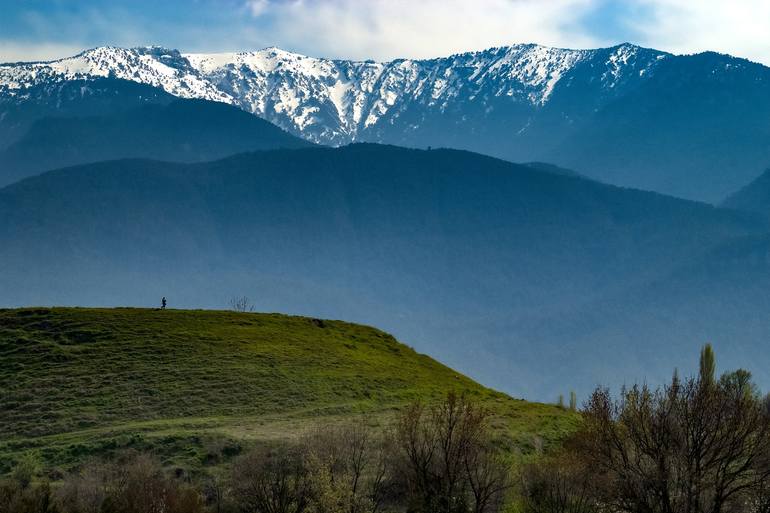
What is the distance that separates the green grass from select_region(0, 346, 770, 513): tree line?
7641 millimetres

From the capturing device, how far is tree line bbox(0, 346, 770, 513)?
57.8 meters

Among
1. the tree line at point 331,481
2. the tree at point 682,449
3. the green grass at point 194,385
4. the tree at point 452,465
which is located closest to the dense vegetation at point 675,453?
the tree at point 682,449

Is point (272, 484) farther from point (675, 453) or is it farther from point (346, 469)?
point (675, 453)

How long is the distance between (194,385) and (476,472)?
50855mm

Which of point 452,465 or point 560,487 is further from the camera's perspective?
point 452,465

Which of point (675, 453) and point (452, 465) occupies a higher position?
point (675, 453)

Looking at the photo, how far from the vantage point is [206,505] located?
2862 inches

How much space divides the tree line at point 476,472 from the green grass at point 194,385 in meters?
7.64

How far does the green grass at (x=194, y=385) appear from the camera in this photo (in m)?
87.8

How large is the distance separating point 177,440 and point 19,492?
19976 millimetres

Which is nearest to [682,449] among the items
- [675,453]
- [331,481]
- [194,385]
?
[675,453]

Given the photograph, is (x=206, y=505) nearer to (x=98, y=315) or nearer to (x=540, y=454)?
(x=540, y=454)

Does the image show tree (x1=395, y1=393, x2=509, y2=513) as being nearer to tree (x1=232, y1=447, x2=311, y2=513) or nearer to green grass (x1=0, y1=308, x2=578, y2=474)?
tree (x1=232, y1=447, x2=311, y2=513)

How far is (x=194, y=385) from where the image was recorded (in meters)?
109
